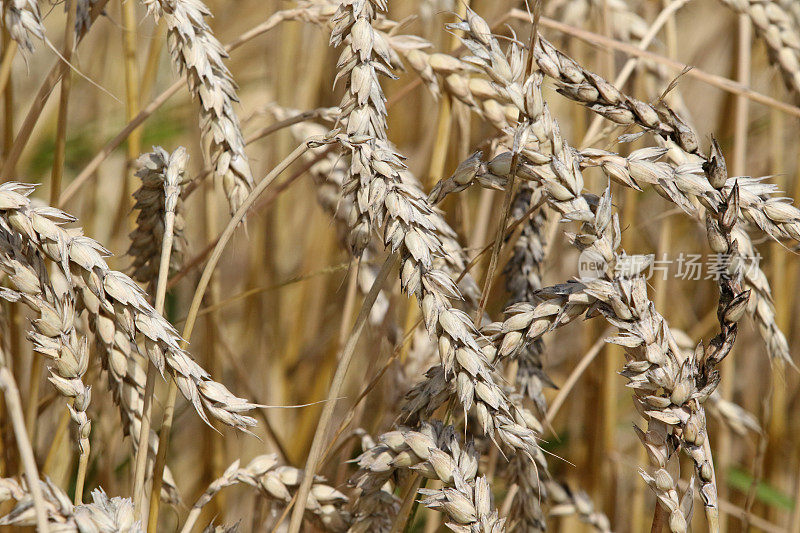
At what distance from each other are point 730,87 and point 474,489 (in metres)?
0.60

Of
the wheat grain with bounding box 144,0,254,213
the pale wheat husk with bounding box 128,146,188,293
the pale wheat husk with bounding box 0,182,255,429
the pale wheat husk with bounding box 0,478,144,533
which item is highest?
the wheat grain with bounding box 144,0,254,213

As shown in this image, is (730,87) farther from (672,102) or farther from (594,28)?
(594,28)

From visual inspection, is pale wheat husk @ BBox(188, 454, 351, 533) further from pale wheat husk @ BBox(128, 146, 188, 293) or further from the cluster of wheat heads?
pale wheat husk @ BBox(128, 146, 188, 293)

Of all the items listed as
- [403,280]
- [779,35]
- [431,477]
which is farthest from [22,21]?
[779,35]

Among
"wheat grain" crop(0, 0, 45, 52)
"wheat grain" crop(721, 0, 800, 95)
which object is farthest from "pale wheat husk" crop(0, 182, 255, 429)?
"wheat grain" crop(721, 0, 800, 95)

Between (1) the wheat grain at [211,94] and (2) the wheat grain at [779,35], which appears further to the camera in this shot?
(2) the wheat grain at [779,35]

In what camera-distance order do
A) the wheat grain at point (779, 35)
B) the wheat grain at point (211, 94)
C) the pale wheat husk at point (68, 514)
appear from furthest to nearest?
the wheat grain at point (779, 35)
the wheat grain at point (211, 94)
the pale wheat husk at point (68, 514)

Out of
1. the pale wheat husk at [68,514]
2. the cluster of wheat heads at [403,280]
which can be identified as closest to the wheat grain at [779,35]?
the cluster of wheat heads at [403,280]

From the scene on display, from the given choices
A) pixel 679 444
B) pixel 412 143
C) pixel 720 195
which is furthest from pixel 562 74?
pixel 412 143

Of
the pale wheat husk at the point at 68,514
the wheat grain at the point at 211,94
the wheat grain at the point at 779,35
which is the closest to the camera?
the pale wheat husk at the point at 68,514

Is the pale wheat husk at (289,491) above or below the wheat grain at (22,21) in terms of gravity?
below

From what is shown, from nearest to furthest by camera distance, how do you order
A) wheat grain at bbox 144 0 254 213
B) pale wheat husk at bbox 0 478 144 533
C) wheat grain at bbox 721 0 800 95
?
pale wheat husk at bbox 0 478 144 533
wheat grain at bbox 144 0 254 213
wheat grain at bbox 721 0 800 95

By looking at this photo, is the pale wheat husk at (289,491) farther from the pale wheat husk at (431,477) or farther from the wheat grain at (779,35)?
the wheat grain at (779,35)

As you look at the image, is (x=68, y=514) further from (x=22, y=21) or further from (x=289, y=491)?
(x=22, y=21)
